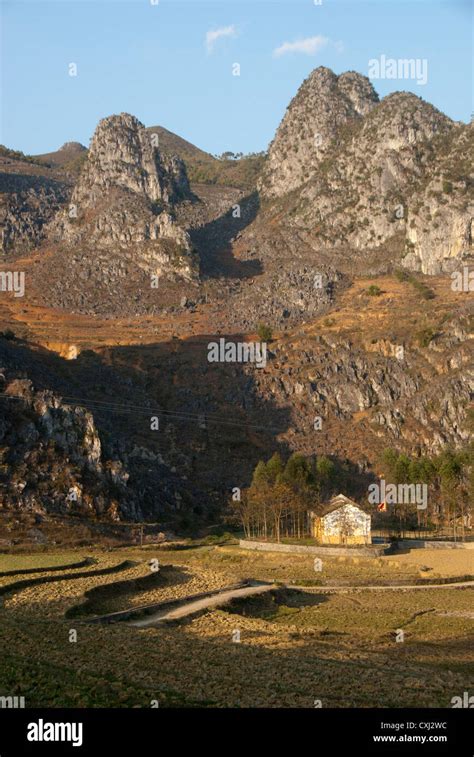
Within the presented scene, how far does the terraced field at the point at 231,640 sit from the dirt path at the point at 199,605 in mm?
550

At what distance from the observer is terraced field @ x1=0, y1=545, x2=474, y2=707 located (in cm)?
2309

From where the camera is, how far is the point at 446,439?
4400 inches

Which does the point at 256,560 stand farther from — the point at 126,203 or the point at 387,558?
the point at 126,203

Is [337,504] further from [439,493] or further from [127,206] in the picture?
[127,206]

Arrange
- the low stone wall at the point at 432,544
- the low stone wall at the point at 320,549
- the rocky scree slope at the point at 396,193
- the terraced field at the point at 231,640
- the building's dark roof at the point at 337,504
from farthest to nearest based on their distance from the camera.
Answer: the rocky scree slope at the point at 396,193 < the building's dark roof at the point at 337,504 < the low stone wall at the point at 432,544 < the low stone wall at the point at 320,549 < the terraced field at the point at 231,640

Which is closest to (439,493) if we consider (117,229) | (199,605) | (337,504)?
(337,504)

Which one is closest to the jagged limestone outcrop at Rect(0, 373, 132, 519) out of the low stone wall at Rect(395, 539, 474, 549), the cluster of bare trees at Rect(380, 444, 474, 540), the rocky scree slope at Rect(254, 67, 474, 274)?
the low stone wall at Rect(395, 539, 474, 549)

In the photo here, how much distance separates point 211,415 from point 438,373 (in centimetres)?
3274

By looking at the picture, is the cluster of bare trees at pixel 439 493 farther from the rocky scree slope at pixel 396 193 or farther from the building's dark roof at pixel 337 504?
the rocky scree slope at pixel 396 193

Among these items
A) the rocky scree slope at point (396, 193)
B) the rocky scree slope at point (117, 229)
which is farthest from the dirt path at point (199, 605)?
the rocky scree slope at point (396, 193)

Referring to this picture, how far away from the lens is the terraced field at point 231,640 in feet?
75.8

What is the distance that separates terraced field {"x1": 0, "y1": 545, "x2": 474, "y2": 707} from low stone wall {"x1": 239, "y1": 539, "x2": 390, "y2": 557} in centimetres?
863

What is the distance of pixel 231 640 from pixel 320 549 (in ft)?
133

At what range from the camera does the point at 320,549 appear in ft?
238
